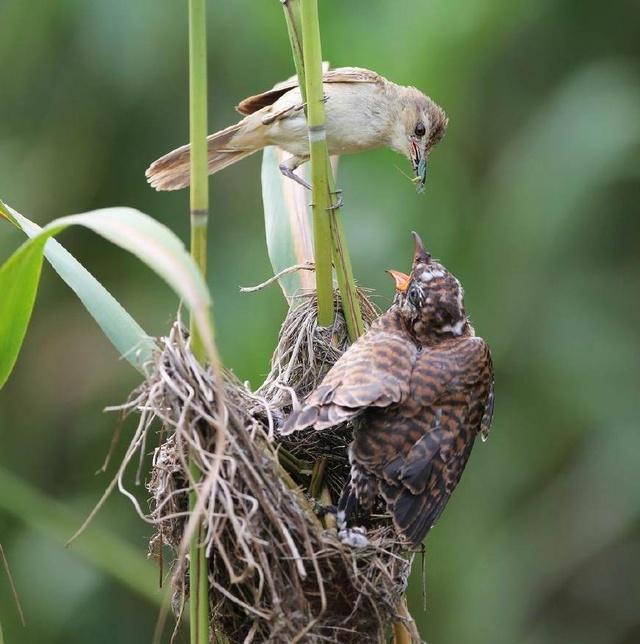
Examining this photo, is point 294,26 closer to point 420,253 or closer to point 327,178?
point 327,178

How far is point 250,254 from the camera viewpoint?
15.0 feet

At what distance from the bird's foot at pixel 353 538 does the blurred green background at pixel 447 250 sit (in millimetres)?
1779

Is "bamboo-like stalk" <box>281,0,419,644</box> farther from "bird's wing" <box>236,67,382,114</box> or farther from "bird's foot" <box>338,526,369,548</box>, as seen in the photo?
"bird's wing" <box>236,67,382,114</box>

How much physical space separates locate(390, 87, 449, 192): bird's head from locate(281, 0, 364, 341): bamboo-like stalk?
1.31m

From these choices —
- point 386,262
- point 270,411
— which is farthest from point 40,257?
point 386,262

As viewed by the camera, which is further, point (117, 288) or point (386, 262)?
point (117, 288)

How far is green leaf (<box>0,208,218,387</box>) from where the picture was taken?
51.6 inches

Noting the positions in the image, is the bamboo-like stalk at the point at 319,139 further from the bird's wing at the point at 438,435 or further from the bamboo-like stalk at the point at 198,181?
the bamboo-like stalk at the point at 198,181

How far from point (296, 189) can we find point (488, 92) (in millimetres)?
1960

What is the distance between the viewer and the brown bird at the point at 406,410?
7.76ft

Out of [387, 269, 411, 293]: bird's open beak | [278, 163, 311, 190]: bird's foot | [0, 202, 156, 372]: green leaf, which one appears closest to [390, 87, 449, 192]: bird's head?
[278, 163, 311, 190]: bird's foot

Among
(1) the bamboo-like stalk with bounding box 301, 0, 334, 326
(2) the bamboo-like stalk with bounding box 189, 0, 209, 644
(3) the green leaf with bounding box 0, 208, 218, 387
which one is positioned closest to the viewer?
(3) the green leaf with bounding box 0, 208, 218, 387

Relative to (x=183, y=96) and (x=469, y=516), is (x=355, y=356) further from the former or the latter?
(x=183, y=96)

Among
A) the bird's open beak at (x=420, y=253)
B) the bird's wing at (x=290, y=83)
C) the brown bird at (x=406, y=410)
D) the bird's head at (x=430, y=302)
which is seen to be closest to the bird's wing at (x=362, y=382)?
the brown bird at (x=406, y=410)
